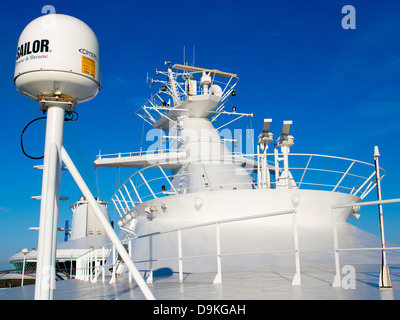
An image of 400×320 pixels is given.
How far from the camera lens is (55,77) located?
5934mm

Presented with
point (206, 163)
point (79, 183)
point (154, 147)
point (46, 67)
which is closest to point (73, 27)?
point (46, 67)

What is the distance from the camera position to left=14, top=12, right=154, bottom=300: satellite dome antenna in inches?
223

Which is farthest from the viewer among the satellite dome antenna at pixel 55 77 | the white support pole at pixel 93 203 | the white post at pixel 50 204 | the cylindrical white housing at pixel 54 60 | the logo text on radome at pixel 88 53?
the logo text on radome at pixel 88 53

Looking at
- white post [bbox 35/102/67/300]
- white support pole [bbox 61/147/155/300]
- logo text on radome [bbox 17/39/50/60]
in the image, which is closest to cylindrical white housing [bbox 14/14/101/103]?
logo text on radome [bbox 17/39/50/60]

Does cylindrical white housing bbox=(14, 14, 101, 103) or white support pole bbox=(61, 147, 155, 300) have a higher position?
cylindrical white housing bbox=(14, 14, 101, 103)

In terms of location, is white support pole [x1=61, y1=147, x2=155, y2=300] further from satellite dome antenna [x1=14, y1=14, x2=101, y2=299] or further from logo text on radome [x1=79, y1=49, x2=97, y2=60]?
logo text on radome [x1=79, y1=49, x2=97, y2=60]

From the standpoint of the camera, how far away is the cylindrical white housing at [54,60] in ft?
19.5

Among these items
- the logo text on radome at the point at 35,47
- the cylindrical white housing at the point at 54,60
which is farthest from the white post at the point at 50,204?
the logo text on radome at the point at 35,47

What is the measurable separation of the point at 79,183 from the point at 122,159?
1463cm

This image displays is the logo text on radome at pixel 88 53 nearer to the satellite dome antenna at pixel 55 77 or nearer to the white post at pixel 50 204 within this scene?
the satellite dome antenna at pixel 55 77

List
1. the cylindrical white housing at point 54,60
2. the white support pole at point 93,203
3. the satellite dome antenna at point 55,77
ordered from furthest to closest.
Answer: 1. the cylindrical white housing at point 54,60
2. the satellite dome antenna at point 55,77
3. the white support pole at point 93,203

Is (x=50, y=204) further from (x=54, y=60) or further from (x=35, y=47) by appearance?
(x=35, y=47)
